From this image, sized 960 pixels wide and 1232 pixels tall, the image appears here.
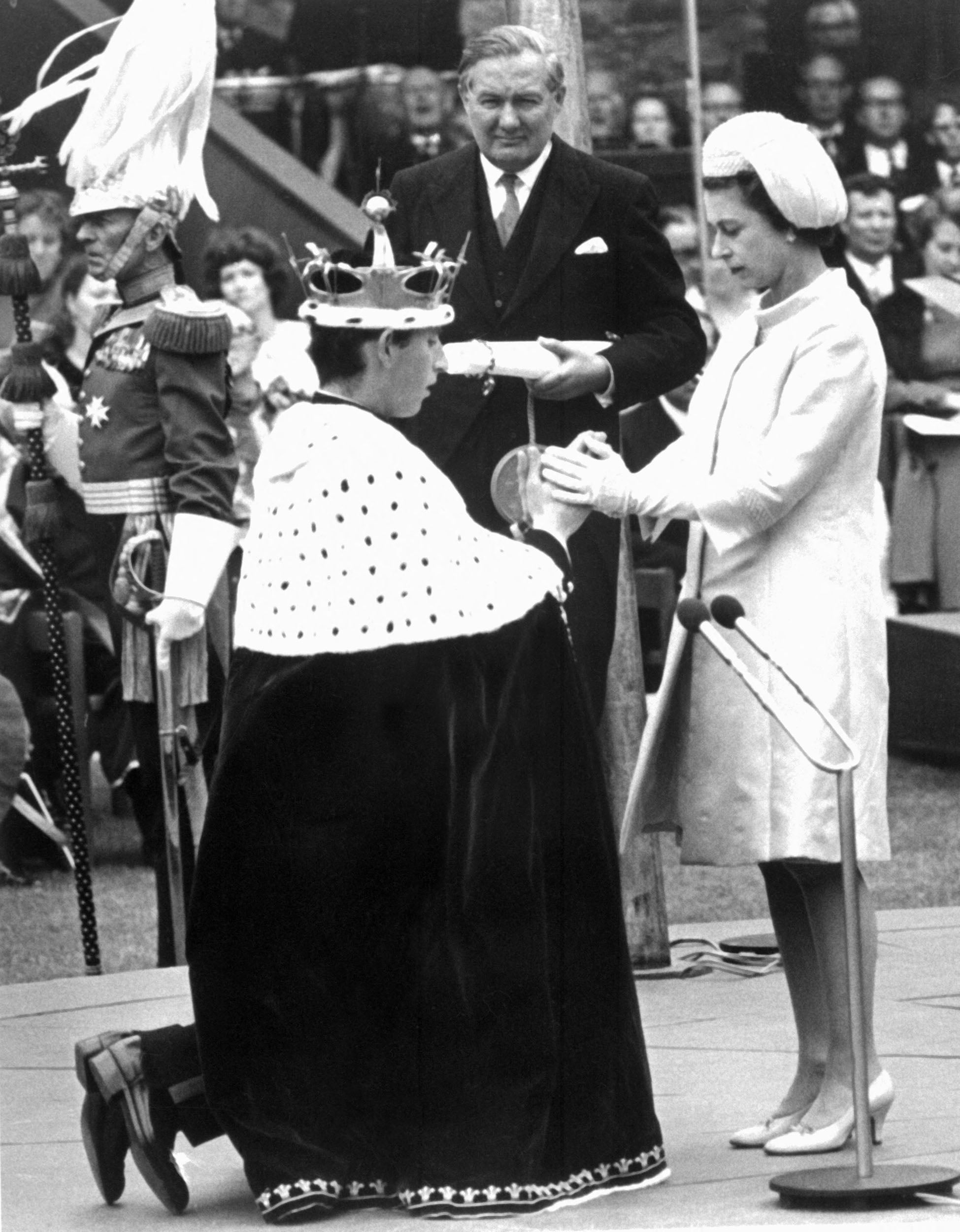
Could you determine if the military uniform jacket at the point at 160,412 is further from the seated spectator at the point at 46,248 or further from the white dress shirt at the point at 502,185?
the seated spectator at the point at 46,248

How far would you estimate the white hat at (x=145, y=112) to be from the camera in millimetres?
6840

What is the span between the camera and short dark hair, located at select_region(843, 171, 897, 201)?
11.6 m

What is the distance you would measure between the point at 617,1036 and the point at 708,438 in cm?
115

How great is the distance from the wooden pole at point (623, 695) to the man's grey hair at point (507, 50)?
3.03 ft

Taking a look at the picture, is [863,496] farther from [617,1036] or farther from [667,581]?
[667,581]

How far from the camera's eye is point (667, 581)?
10.3 metres

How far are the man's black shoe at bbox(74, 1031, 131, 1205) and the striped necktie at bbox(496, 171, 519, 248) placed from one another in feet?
7.60

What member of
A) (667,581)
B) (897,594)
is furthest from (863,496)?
(897,594)

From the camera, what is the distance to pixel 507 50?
622 centimetres

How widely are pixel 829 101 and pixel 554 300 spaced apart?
5611mm

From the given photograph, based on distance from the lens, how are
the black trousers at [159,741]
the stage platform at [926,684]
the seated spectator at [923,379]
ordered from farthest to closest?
the seated spectator at [923,379], the stage platform at [926,684], the black trousers at [159,741]

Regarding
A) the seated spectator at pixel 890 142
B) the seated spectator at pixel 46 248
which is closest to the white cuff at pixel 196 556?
the seated spectator at pixel 46 248

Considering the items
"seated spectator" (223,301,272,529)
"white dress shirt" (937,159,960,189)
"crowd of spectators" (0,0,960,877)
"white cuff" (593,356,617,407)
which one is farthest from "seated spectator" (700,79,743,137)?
"white cuff" (593,356,617,407)

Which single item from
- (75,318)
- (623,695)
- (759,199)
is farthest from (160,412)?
(75,318)
